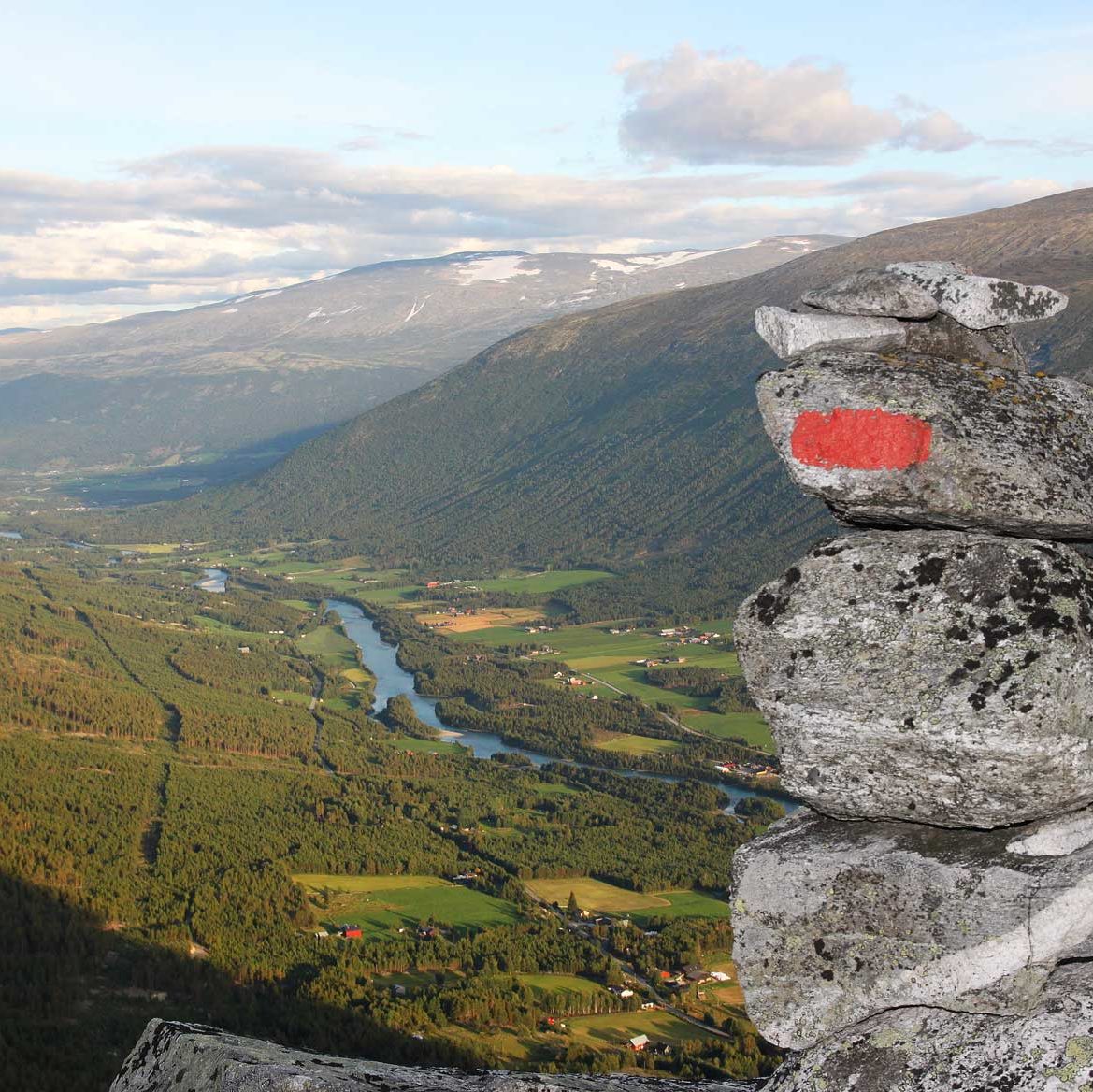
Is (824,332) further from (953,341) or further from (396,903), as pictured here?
(396,903)

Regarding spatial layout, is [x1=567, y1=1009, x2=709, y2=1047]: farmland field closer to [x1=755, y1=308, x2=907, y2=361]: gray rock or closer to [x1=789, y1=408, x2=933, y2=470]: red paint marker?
[x1=755, y1=308, x2=907, y2=361]: gray rock

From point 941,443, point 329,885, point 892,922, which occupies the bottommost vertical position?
point 329,885

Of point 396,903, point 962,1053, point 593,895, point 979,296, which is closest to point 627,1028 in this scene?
point 396,903

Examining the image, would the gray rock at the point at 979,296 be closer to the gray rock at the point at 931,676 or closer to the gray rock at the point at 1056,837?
the gray rock at the point at 931,676

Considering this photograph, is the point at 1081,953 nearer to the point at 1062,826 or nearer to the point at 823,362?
the point at 1062,826

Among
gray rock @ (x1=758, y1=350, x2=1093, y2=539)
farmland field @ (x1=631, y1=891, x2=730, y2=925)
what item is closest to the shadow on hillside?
farmland field @ (x1=631, y1=891, x2=730, y2=925)

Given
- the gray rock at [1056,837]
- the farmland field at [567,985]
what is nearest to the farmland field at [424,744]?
the farmland field at [567,985]
